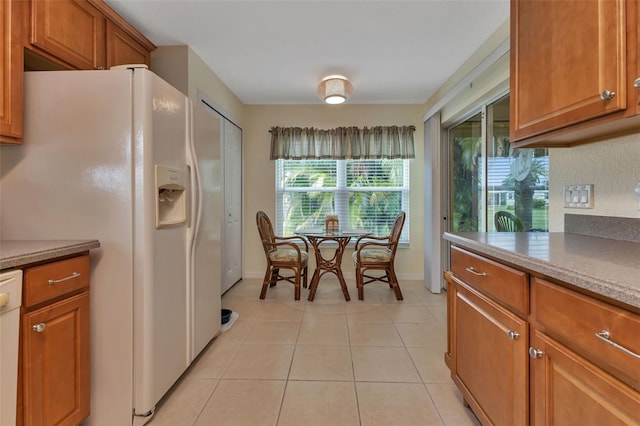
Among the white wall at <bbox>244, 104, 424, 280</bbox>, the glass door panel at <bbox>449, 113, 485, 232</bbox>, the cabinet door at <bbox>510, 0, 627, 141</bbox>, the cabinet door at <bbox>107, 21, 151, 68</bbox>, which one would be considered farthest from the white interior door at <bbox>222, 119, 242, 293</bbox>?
the cabinet door at <bbox>510, 0, 627, 141</bbox>

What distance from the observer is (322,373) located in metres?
2.01

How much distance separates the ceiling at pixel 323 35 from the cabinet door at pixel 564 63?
858 millimetres

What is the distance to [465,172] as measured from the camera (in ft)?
11.1

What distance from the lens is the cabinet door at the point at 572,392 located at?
737mm

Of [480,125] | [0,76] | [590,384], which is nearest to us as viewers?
[590,384]

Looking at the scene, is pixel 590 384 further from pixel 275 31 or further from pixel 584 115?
pixel 275 31

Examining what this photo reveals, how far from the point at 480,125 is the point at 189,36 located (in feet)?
9.00

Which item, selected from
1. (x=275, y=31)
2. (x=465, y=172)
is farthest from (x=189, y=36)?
(x=465, y=172)

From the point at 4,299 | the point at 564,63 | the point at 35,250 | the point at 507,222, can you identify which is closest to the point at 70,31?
the point at 35,250

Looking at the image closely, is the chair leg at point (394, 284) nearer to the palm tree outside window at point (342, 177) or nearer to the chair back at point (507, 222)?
the palm tree outside window at point (342, 177)

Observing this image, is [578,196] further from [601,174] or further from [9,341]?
[9,341]

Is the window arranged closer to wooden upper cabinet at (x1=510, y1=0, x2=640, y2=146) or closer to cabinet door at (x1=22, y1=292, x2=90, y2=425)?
wooden upper cabinet at (x1=510, y1=0, x2=640, y2=146)

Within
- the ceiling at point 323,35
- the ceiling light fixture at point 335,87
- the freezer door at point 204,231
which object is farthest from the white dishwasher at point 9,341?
the ceiling light fixture at point 335,87

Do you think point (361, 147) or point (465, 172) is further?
point (361, 147)
